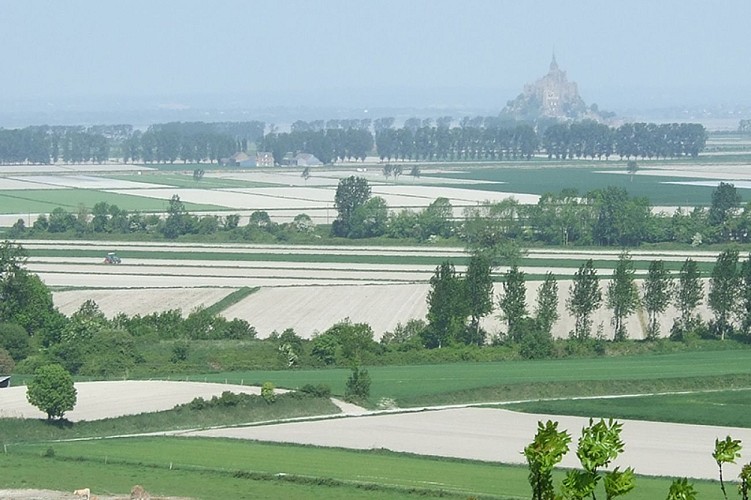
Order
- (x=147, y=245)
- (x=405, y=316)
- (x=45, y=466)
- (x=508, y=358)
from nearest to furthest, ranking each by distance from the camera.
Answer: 1. (x=45, y=466)
2. (x=508, y=358)
3. (x=405, y=316)
4. (x=147, y=245)

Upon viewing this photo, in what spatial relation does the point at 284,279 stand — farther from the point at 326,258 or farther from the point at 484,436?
the point at 484,436

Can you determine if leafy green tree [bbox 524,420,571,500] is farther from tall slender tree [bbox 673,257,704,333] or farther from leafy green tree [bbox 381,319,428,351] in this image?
tall slender tree [bbox 673,257,704,333]

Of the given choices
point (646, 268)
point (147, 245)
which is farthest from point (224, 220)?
point (646, 268)

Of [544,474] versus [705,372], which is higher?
[544,474]

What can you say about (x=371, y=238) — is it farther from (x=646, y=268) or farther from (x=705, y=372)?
(x=705, y=372)

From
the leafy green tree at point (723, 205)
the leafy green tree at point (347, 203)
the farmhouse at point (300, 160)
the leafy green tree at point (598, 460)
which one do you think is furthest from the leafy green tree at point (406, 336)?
the farmhouse at point (300, 160)

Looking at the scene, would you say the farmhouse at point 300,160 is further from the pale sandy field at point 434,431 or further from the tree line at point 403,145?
the pale sandy field at point 434,431
